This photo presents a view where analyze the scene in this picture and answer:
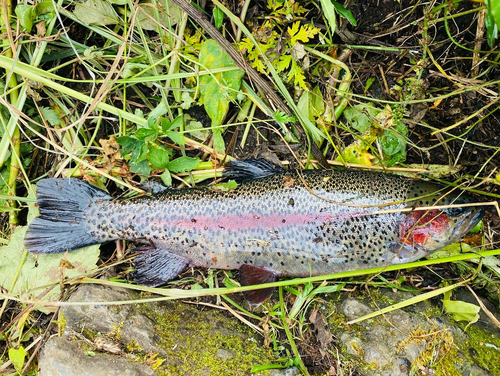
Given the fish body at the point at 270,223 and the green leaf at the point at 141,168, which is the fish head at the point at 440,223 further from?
the green leaf at the point at 141,168

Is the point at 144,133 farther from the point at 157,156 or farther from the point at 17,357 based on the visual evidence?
the point at 17,357

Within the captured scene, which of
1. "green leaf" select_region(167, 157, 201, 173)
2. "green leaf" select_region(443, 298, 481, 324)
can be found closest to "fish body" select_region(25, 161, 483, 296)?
"green leaf" select_region(167, 157, 201, 173)

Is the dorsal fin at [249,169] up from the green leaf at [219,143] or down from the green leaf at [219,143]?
down

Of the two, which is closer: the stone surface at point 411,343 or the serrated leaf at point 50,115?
the stone surface at point 411,343

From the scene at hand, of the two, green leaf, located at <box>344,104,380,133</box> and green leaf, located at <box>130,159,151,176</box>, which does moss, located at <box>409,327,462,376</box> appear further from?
green leaf, located at <box>130,159,151,176</box>

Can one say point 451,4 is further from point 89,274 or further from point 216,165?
point 89,274

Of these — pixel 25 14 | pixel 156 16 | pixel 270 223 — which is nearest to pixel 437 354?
pixel 270 223

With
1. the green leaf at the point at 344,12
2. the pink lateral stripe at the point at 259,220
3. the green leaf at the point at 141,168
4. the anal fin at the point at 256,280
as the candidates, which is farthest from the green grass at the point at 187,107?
the pink lateral stripe at the point at 259,220
